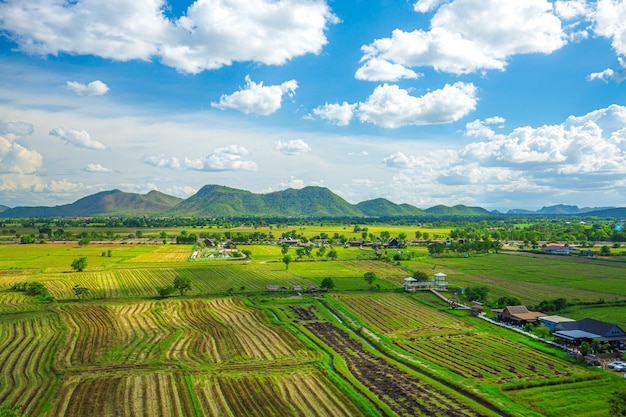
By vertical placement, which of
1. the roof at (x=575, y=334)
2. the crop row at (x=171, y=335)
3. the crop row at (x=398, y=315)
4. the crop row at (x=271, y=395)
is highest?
the roof at (x=575, y=334)

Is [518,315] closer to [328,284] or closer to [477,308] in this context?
[477,308]

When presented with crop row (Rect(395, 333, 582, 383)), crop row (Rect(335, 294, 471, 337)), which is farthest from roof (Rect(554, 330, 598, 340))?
crop row (Rect(335, 294, 471, 337))

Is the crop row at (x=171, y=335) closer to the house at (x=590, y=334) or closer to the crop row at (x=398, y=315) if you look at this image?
the crop row at (x=398, y=315)

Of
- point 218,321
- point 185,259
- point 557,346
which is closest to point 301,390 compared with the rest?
point 218,321

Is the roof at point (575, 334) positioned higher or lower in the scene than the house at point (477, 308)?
higher

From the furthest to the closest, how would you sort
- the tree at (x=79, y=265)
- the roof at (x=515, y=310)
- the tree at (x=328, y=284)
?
the tree at (x=79, y=265)
the tree at (x=328, y=284)
the roof at (x=515, y=310)

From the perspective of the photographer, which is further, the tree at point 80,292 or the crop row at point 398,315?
the tree at point 80,292

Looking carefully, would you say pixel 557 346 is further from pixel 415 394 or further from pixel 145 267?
pixel 145 267

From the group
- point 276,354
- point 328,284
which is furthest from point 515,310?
point 276,354

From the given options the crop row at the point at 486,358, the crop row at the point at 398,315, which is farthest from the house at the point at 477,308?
the crop row at the point at 486,358
